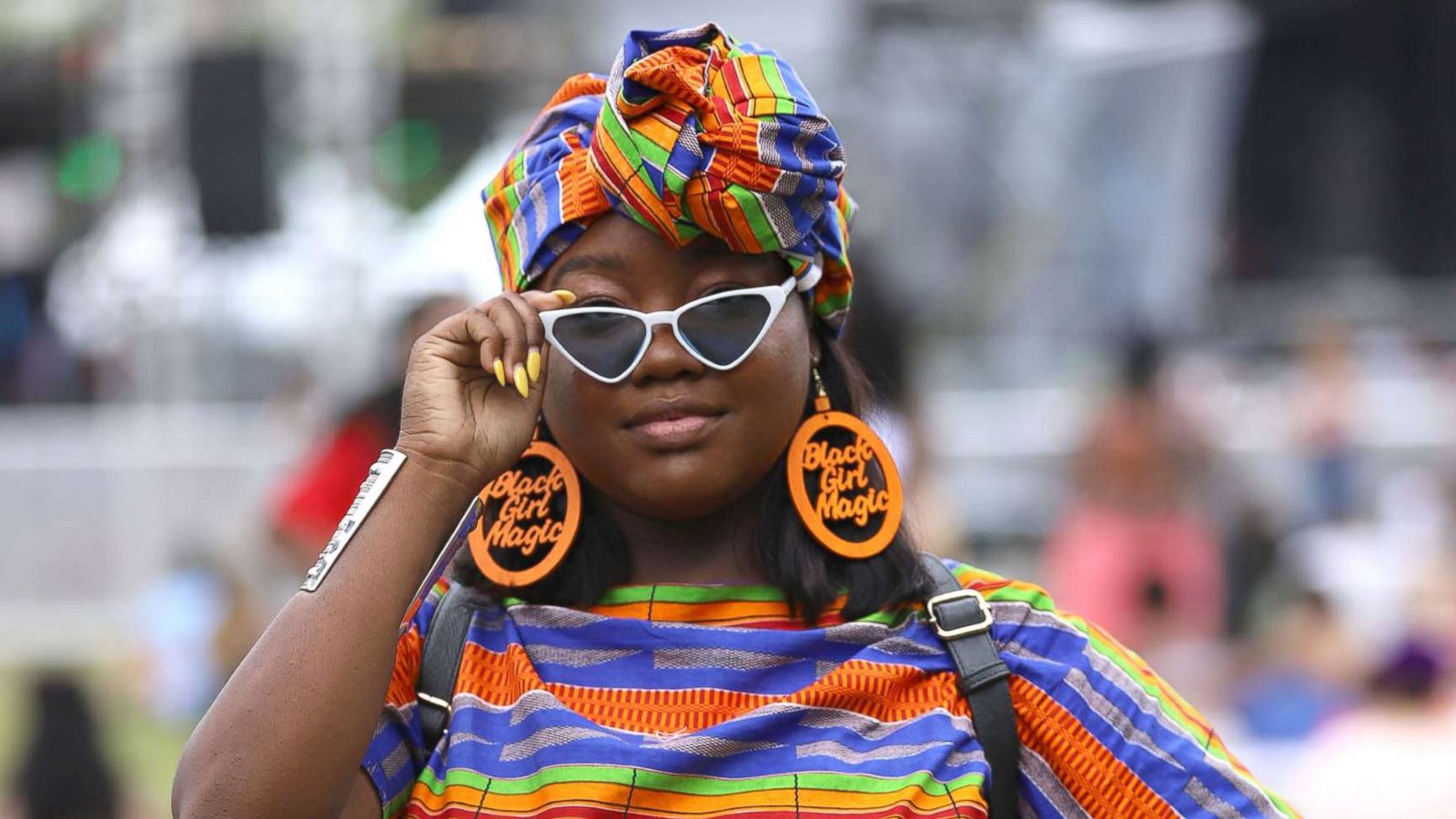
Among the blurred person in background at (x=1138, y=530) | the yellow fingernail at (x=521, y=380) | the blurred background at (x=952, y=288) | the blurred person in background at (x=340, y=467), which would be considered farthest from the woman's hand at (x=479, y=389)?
the blurred person in background at (x=1138, y=530)

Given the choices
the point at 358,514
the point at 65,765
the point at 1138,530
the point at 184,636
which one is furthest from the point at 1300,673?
the point at 184,636

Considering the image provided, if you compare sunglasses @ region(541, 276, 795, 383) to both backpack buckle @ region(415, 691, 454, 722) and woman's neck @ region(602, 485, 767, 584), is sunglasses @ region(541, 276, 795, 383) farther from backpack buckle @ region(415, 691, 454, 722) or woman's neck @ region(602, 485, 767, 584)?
backpack buckle @ region(415, 691, 454, 722)

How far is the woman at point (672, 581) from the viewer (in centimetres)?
227

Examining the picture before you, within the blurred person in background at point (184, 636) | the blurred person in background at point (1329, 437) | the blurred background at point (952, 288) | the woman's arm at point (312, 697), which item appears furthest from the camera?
the blurred person in background at point (1329, 437)

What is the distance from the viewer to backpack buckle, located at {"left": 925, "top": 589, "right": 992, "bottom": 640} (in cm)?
237

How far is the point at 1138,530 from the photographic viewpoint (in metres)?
7.35

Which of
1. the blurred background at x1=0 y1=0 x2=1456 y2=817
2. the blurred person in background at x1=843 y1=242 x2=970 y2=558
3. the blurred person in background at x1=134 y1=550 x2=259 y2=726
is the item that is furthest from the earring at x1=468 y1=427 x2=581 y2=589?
the blurred person in background at x1=134 y1=550 x2=259 y2=726

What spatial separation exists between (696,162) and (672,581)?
21.0 inches

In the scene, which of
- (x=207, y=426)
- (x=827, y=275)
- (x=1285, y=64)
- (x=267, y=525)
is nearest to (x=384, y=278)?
(x=207, y=426)

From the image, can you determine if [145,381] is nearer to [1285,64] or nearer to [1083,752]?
[1285,64]

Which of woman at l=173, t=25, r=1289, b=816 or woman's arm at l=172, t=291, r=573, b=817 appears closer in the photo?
woman's arm at l=172, t=291, r=573, b=817

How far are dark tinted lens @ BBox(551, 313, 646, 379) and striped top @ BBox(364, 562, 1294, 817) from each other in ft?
1.02

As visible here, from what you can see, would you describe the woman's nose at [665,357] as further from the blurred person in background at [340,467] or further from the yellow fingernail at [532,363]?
the blurred person in background at [340,467]

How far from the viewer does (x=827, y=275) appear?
2.52m
